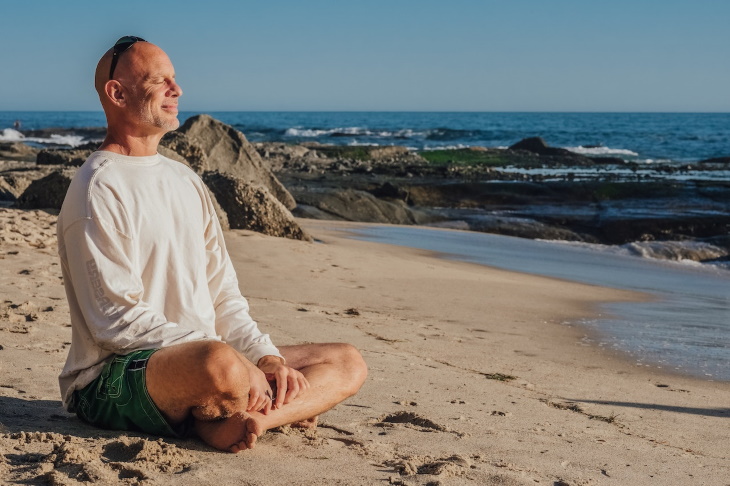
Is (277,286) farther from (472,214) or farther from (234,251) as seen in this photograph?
(472,214)

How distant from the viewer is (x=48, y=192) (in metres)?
10.6

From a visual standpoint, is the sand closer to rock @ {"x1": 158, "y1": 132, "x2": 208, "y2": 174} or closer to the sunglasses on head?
the sunglasses on head

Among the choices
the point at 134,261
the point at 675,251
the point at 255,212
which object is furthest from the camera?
the point at 675,251

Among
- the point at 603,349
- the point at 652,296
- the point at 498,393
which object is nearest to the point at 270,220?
the point at 652,296

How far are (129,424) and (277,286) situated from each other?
438cm

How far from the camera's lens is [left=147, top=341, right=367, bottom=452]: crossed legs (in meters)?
3.06

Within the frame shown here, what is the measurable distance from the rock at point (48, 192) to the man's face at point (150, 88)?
7474mm

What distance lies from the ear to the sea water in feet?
13.9

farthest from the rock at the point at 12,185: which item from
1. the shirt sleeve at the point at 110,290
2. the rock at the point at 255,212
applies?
the shirt sleeve at the point at 110,290

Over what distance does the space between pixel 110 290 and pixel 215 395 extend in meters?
0.50

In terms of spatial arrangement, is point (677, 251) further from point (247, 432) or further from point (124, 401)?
point (124, 401)

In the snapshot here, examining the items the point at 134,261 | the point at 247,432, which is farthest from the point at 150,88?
the point at 247,432

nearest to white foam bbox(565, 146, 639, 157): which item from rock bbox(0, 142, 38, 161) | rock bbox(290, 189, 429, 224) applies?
rock bbox(0, 142, 38, 161)

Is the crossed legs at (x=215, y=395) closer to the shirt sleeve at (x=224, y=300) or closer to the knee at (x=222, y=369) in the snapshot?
the knee at (x=222, y=369)
